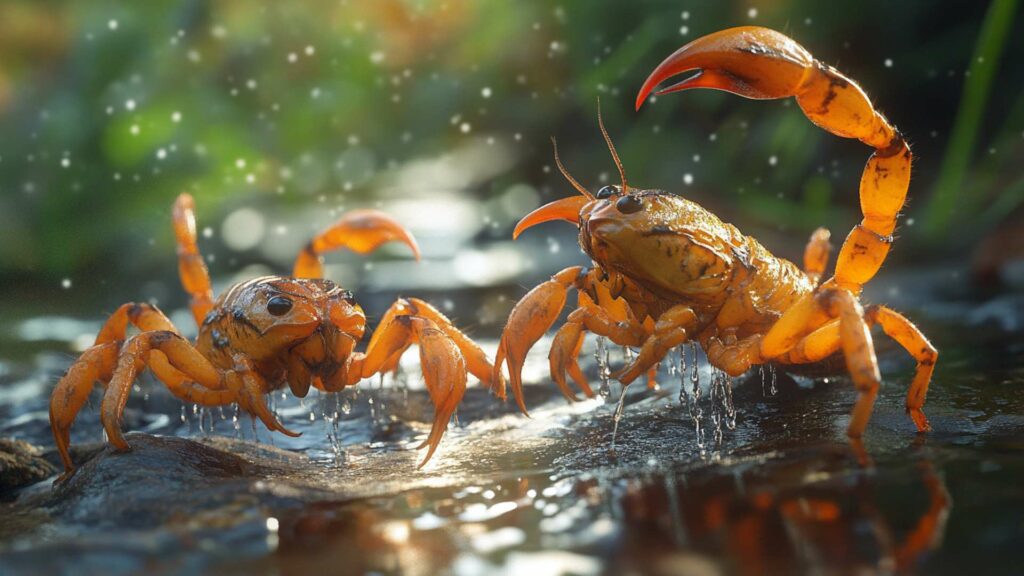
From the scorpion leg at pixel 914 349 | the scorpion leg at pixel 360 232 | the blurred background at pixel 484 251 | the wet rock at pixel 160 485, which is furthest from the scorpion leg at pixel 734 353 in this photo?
the scorpion leg at pixel 360 232

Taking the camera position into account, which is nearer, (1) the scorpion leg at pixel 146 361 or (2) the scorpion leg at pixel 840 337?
(2) the scorpion leg at pixel 840 337

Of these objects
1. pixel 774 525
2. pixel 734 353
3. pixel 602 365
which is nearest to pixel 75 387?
pixel 602 365

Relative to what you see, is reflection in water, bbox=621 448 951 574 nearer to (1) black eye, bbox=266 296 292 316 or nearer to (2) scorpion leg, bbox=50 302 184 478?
(1) black eye, bbox=266 296 292 316

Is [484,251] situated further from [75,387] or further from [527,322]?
[75,387]

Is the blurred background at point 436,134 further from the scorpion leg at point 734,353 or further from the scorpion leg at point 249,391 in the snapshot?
the scorpion leg at point 734,353

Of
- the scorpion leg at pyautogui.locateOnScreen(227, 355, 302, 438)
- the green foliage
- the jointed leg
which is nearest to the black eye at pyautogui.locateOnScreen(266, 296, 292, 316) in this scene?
the scorpion leg at pyautogui.locateOnScreen(227, 355, 302, 438)

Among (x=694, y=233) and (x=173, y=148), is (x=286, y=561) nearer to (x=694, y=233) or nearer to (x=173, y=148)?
(x=694, y=233)
